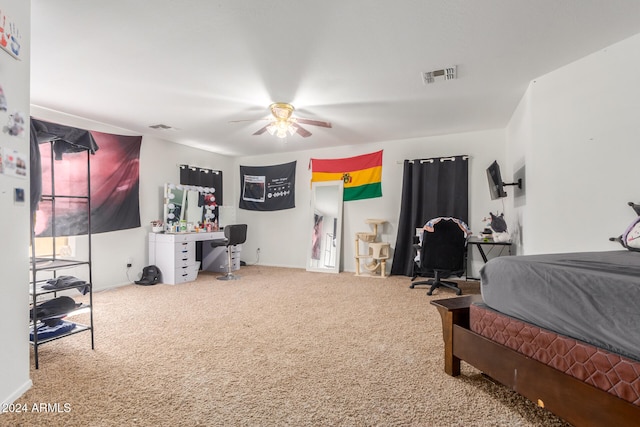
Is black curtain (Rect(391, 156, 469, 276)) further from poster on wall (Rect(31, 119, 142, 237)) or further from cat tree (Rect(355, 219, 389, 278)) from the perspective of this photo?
poster on wall (Rect(31, 119, 142, 237))

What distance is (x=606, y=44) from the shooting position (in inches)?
93.2

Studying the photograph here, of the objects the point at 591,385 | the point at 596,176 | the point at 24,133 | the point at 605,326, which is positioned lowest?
the point at 591,385

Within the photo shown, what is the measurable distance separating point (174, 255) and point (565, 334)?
4614 millimetres

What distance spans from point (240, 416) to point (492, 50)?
301 cm

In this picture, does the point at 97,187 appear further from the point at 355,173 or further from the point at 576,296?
the point at 576,296

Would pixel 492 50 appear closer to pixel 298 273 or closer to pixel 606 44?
pixel 606 44

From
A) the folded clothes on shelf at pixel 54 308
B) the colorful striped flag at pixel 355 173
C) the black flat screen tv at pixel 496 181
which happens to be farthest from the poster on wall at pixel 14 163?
the colorful striped flag at pixel 355 173

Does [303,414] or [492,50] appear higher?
[492,50]

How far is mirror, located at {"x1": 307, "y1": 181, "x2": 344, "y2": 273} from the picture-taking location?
568 centimetres

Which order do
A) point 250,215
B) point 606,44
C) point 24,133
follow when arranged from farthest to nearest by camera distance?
point 250,215 < point 606,44 < point 24,133

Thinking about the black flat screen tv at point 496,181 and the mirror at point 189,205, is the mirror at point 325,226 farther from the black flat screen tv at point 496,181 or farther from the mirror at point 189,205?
the black flat screen tv at point 496,181

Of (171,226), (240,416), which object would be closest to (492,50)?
(240,416)

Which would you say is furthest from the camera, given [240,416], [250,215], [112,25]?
[250,215]

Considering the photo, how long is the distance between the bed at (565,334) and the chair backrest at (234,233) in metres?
3.83
